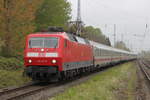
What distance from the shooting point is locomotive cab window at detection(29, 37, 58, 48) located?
1680cm

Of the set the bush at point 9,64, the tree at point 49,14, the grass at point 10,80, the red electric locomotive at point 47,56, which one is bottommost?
the grass at point 10,80

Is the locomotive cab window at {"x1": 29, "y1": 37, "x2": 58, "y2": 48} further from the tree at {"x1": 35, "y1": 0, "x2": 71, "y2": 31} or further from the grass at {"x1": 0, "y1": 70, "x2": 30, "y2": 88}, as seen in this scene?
the tree at {"x1": 35, "y1": 0, "x2": 71, "y2": 31}

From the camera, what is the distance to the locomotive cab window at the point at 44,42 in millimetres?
16797

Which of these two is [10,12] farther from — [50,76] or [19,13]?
[50,76]

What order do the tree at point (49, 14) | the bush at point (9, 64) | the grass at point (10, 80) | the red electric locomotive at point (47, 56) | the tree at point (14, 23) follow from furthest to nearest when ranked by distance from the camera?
the tree at point (49, 14), the tree at point (14, 23), the bush at point (9, 64), the grass at point (10, 80), the red electric locomotive at point (47, 56)

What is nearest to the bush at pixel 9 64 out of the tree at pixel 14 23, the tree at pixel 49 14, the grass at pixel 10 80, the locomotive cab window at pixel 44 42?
the tree at pixel 14 23

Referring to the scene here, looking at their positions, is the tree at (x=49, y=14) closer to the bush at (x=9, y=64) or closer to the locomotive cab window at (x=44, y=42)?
the bush at (x=9, y=64)

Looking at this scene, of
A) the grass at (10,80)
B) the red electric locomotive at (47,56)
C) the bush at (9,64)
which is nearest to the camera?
the red electric locomotive at (47,56)

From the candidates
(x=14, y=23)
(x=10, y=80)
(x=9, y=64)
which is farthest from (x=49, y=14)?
(x=10, y=80)

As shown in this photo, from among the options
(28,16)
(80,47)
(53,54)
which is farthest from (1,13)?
(53,54)

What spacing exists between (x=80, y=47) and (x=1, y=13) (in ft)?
21.7

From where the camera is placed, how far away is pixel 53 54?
16438mm

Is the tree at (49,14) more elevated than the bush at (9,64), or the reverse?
the tree at (49,14)

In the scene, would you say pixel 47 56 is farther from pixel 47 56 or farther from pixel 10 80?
pixel 10 80
